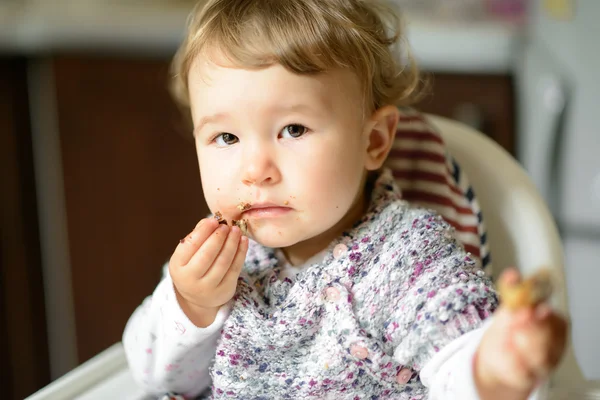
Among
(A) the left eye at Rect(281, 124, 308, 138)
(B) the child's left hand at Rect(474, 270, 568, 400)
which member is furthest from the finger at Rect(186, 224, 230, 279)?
(B) the child's left hand at Rect(474, 270, 568, 400)

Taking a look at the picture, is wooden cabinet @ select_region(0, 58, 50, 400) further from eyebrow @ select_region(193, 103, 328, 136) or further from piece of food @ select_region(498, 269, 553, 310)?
piece of food @ select_region(498, 269, 553, 310)

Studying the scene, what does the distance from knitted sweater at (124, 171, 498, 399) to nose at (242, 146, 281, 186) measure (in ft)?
0.34

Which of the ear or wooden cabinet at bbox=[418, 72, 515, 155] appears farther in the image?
wooden cabinet at bbox=[418, 72, 515, 155]

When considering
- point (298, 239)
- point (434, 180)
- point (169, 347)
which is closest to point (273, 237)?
point (298, 239)

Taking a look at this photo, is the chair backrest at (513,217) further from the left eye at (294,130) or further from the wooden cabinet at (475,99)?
the wooden cabinet at (475,99)

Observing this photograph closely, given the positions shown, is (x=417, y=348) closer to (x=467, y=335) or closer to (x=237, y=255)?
→ (x=467, y=335)

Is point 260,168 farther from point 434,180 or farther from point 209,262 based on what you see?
point 434,180

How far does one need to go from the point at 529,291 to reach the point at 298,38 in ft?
1.01

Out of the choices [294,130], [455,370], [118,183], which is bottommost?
[455,370]

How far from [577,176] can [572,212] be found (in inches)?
3.0

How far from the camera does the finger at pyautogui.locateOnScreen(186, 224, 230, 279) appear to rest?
603 mm

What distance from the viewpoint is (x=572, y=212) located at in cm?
138

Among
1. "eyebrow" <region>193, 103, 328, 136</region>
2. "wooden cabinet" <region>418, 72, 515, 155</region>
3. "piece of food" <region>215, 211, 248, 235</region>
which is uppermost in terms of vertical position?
"wooden cabinet" <region>418, 72, 515, 155</region>

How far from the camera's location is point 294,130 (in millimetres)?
615
